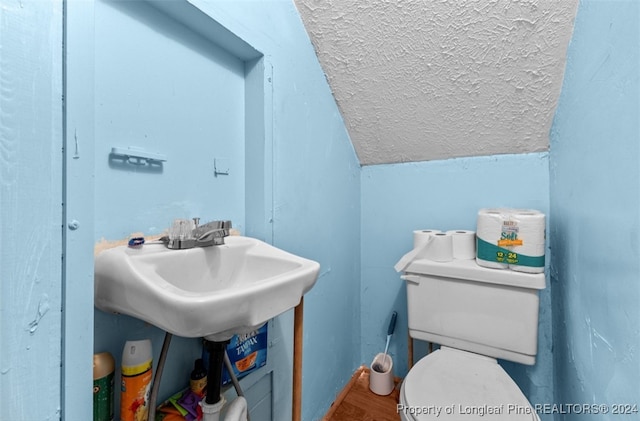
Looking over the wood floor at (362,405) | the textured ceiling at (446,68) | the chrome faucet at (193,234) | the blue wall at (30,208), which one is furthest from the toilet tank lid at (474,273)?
the blue wall at (30,208)

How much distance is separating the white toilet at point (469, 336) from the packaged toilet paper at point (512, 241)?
0.04 m

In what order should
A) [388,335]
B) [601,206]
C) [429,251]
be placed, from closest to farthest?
[601,206], [429,251], [388,335]

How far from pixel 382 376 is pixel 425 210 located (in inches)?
32.3

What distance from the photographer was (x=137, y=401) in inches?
22.6

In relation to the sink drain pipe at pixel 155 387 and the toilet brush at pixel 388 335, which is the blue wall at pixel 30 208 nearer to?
the sink drain pipe at pixel 155 387

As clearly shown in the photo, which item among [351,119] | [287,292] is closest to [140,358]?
[287,292]

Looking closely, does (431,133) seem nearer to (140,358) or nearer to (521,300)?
(521,300)

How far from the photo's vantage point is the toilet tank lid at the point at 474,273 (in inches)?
38.8

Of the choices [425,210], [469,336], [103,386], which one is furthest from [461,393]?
[103,386]

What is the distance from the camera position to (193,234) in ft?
2.27

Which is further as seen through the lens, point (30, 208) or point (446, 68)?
point (446, 68)

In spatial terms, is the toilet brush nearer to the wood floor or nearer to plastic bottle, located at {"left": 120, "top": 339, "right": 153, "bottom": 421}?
the wood floor

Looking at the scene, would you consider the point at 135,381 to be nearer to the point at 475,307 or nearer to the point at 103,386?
the point at 103,386

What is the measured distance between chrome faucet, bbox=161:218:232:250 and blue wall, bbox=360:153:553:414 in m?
0.96
